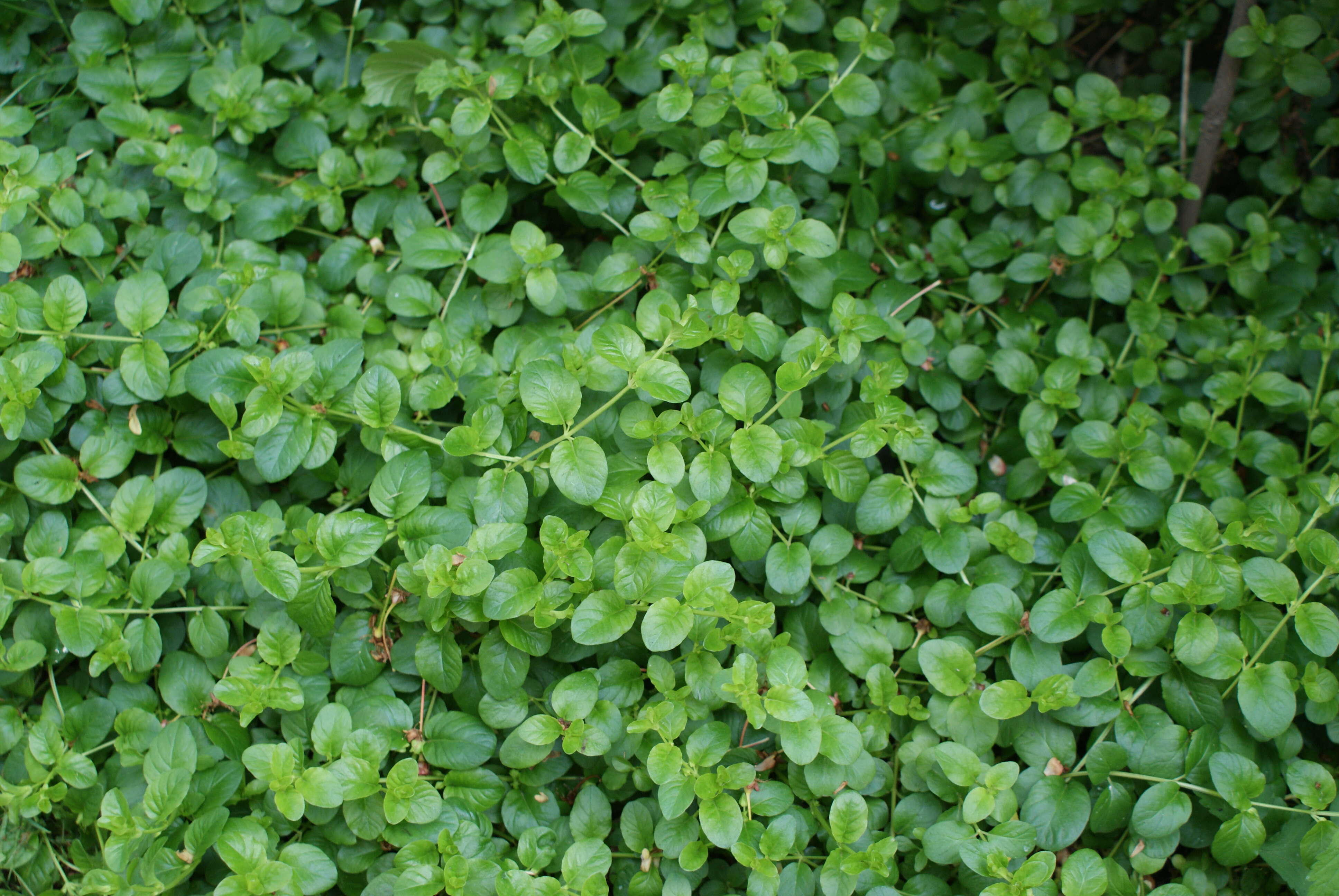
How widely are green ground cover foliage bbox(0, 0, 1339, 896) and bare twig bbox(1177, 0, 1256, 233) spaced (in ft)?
0.22

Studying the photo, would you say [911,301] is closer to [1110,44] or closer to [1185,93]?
[1185,93]

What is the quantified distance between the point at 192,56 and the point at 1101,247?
274cm

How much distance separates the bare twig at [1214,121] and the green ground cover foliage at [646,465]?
68 mm

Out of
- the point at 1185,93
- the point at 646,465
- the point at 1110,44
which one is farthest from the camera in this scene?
the point at 1110,44

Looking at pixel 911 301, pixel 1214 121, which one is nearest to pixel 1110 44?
pixel 1214 121

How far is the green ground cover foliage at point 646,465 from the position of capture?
192 centimetres

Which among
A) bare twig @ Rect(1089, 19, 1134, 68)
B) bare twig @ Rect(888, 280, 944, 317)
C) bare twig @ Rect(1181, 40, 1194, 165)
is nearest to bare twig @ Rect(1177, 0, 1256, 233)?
bare twig @ Rect(1181, 40, 1194, 165)

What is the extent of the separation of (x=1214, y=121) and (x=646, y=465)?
82.3 inches

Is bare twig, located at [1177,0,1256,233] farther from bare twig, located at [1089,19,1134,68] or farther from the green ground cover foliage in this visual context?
bare twig, located at [1089,19,1134,68]

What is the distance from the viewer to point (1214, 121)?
271 cm

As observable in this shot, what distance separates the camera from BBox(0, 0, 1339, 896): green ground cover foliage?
192 cm

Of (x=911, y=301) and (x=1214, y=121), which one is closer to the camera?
(x=911, y=301)

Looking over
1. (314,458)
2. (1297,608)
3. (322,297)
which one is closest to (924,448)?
(1297,608)

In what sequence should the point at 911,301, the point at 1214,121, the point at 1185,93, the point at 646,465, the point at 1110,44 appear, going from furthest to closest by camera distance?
1. the point at 1110,44
2. the point at 1185,93
3. the point at 1214,121
4. the point at 911,301
5. the point at 646,465
